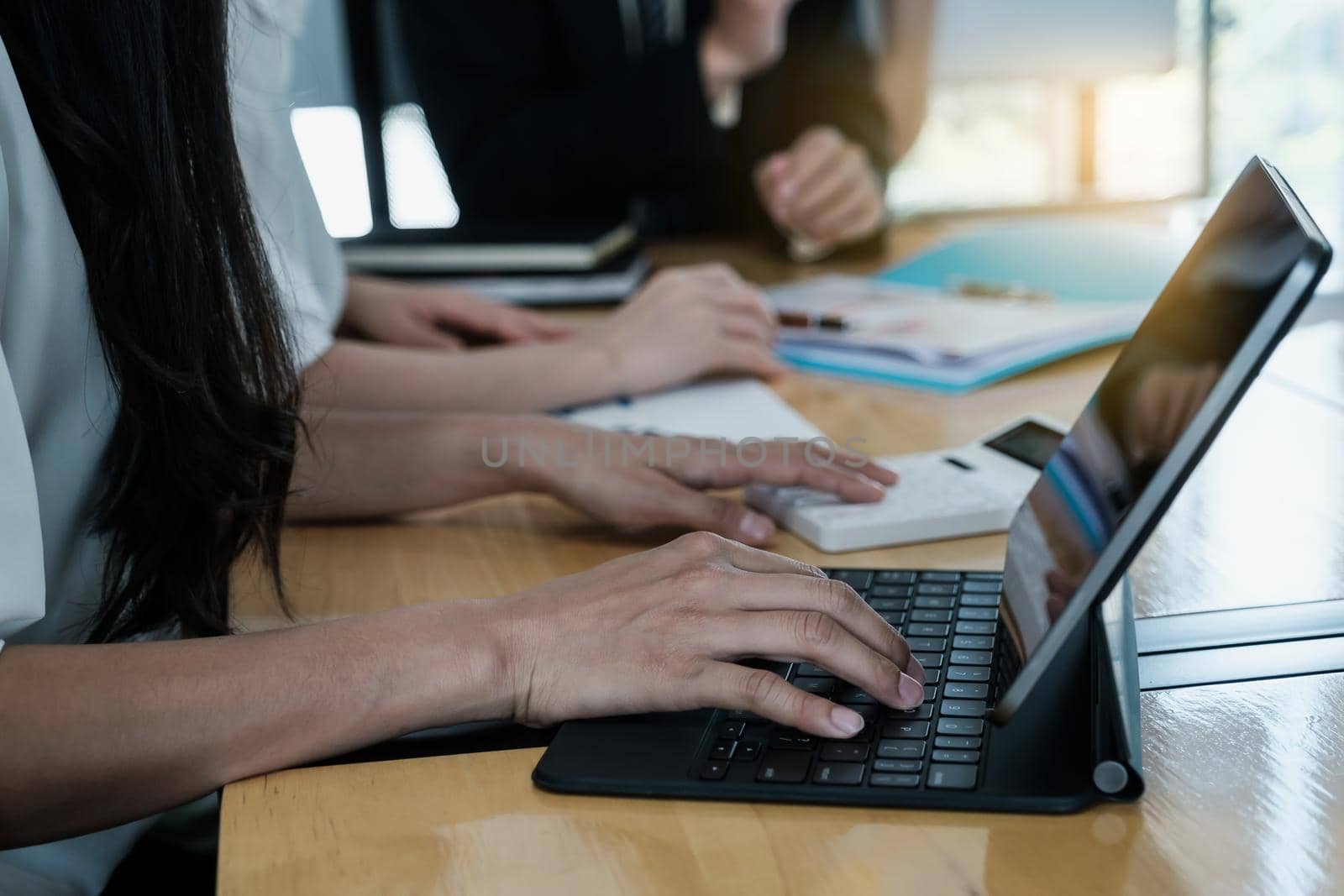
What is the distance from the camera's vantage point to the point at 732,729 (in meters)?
0.56

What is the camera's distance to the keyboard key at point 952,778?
505mm

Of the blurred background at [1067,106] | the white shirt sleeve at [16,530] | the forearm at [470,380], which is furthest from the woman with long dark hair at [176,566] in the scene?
the blurred background at [1067,106]

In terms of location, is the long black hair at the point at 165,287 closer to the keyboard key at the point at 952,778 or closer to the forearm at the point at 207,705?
the forearm at the point at 207,705

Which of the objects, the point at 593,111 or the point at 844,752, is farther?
the point at 593,111

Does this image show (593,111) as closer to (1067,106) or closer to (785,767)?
(785,767)

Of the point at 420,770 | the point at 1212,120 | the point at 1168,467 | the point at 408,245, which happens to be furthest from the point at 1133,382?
the point at 1212,120

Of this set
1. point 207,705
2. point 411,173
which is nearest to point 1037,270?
point 207,705

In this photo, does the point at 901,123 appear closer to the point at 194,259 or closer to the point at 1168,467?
the point at 194,259

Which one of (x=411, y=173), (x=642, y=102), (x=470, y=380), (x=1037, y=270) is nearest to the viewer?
(x=470, y=380)

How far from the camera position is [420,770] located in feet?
1.84

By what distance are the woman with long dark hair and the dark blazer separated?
111 centimetres

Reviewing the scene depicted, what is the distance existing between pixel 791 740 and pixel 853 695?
46mm

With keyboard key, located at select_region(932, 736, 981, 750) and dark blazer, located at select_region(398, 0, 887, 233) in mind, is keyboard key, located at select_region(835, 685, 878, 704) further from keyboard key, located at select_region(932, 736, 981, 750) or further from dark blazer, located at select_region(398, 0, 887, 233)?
dark blazer, located at select_region(398, 0, 887, 233)

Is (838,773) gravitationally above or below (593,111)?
below
